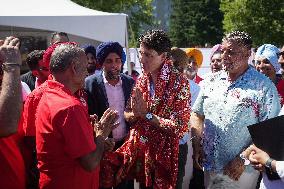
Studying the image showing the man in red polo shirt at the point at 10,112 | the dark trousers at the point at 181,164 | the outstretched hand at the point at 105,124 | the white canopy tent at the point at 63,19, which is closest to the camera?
the man in red polo shirt at the point at 10,112

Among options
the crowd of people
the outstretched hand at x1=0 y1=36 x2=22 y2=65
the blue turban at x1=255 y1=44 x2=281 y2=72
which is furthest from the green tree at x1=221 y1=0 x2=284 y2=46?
the outstretched hand at x1=0 y1=36 x2=22 y2=65

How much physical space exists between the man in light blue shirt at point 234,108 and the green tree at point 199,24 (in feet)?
150

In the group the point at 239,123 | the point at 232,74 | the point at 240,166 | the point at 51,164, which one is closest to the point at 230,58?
the point at 232,74

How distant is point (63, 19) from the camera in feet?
29.6

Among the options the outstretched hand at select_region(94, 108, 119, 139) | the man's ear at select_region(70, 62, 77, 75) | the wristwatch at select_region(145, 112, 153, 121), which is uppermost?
the man's ear at select_region(70, 62, 77, 75)

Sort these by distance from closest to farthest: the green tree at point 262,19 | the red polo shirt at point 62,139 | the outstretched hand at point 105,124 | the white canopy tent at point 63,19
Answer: the red polo shirt at point 62,139 → the outstretched hand at point 105,124 → the white canopy tent at point 63,19 → the green tree at point 262,19

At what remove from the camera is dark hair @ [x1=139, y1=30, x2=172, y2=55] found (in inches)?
157

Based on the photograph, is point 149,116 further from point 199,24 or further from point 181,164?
point 199,24

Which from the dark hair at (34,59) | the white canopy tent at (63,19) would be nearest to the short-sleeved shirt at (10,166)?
the dark hair at (34,59)

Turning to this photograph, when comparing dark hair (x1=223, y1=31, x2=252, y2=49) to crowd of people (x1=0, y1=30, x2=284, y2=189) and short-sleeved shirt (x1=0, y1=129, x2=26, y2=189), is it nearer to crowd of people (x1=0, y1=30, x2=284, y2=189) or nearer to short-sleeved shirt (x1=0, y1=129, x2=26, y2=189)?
crowd of people (x1=0, y1=30, x2=284, y2=189)

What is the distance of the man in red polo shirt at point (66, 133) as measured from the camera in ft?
9.38

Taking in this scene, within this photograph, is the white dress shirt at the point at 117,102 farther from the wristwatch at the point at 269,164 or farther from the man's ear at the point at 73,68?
the wristwatch at the point at 269,164

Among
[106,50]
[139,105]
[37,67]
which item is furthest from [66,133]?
[37,67]

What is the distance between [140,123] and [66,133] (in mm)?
1226
